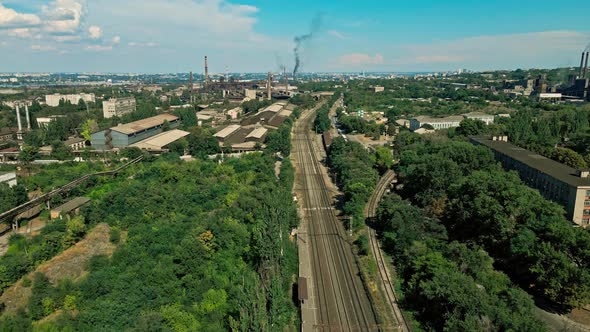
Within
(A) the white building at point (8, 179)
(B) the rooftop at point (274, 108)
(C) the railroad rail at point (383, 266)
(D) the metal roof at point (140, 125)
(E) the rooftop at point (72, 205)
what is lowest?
(C) the railroad rail at point (383, 266)

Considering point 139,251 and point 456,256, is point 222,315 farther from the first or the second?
point 456,256

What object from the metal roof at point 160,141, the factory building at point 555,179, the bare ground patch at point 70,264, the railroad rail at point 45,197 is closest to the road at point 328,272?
the bare ground patch at point 70,264

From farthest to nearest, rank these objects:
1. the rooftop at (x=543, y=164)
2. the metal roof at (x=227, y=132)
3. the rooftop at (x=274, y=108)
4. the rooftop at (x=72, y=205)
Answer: the rooftop at (x=274, y=108) < the metal roof at (x=227, y=132) < the rooftop at (x=72, y=205) < the rooftop at (x=543, y=164)

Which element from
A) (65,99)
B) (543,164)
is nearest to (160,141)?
(543,164)

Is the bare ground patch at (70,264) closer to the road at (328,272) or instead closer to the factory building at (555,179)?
the road at (328,272)

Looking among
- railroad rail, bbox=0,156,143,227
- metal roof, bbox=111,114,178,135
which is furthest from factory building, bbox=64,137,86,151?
railroad rail, bbox=0,156,143,227

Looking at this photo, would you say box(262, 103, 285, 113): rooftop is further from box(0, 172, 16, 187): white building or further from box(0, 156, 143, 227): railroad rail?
box(0, 172, 16, 187): white building
